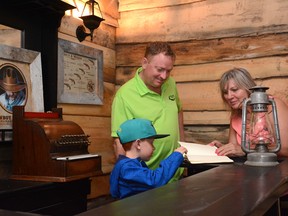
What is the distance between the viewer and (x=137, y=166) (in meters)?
2.02

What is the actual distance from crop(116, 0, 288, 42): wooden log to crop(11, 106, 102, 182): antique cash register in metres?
1.73

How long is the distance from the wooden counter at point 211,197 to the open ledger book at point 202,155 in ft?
1.59

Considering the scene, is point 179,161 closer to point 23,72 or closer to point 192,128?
point 23,72

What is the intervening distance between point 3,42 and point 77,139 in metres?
0.85

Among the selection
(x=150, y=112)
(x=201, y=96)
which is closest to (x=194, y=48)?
(x=201, y=96)

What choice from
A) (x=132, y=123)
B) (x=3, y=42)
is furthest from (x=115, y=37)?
(x=132, y=123)

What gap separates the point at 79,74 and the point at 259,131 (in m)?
1.97

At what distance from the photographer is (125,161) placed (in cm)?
202

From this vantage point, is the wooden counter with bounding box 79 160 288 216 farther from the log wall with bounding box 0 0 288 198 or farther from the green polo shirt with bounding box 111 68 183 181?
the log wall with bounding box 0 0 288 198

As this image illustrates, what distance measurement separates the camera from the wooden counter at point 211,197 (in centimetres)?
91

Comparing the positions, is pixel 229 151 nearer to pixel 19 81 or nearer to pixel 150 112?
pixel 150 112

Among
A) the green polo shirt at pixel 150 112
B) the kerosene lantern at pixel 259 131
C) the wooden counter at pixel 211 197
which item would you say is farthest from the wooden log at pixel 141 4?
the wooden counter at pixel 211 197

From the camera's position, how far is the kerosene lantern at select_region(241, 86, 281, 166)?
76.6 inches

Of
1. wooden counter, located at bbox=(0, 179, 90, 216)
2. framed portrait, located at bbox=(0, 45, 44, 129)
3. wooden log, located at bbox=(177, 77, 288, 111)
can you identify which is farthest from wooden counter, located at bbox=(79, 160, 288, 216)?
wooden log, located at bbox=(177, 77, 288, 111)
